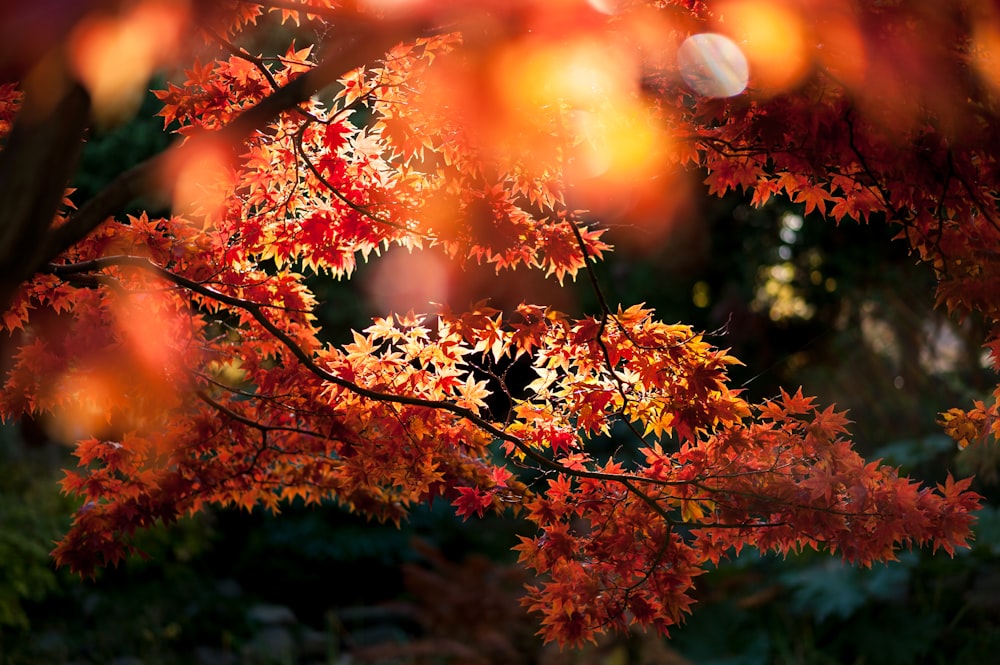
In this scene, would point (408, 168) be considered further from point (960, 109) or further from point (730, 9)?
point (960, 109)

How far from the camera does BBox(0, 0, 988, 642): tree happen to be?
8.95ft

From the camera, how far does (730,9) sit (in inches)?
119

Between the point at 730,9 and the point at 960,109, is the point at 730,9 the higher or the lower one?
the higher one

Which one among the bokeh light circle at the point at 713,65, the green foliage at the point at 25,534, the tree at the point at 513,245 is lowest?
the green foliage at the point at 25,534

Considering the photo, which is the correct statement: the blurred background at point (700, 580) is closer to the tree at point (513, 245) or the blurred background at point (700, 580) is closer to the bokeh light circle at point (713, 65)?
the tree at point (513, 245)

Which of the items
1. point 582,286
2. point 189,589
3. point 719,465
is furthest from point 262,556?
point 719,465

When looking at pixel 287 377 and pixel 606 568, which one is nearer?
pixel 606 568

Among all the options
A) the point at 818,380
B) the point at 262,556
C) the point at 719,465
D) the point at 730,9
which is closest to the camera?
the point at 730,9

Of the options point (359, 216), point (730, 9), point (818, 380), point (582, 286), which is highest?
point (582, 286)

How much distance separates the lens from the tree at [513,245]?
273 centimetres

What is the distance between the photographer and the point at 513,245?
3.53 m

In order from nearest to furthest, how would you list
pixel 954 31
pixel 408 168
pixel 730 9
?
pixel 954 31 → pixel 730 9 → pixel 408 168

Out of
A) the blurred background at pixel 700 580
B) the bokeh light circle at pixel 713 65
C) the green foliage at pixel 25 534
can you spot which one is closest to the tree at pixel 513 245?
the bokeh light circle at pixel 713 65

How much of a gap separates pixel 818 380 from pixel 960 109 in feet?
32.1
